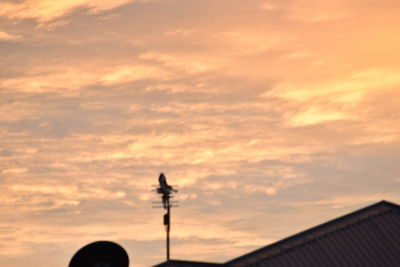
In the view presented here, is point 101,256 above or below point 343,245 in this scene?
below

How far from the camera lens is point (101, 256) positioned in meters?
31.2

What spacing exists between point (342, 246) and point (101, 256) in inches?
885

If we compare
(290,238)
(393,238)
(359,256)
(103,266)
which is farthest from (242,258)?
Result: (103,266)

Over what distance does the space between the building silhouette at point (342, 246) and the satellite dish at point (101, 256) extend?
1360cm

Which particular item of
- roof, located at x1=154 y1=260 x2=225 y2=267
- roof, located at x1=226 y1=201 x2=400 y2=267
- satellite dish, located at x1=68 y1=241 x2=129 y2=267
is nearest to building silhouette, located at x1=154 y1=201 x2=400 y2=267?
roof, located at x1=226 y1=201 x2=400 y2=267

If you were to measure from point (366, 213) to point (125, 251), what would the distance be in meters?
25.9

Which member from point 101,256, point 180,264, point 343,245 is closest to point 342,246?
point 343,245

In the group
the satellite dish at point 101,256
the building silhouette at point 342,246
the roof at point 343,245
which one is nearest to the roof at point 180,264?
the building silhouette at point 342,246

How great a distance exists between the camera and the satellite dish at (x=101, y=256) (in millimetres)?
30953

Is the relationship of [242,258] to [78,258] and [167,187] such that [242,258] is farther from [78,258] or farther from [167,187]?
[78,258]

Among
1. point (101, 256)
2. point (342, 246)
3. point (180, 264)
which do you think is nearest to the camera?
point (101, 256)

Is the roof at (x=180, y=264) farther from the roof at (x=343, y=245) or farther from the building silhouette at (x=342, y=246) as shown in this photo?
the roof at (x=343, y=245)

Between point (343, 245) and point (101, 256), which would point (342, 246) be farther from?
point (101, 256)

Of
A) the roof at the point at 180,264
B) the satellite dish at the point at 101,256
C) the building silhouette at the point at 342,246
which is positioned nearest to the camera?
the satellite dish at the point at 101,256
